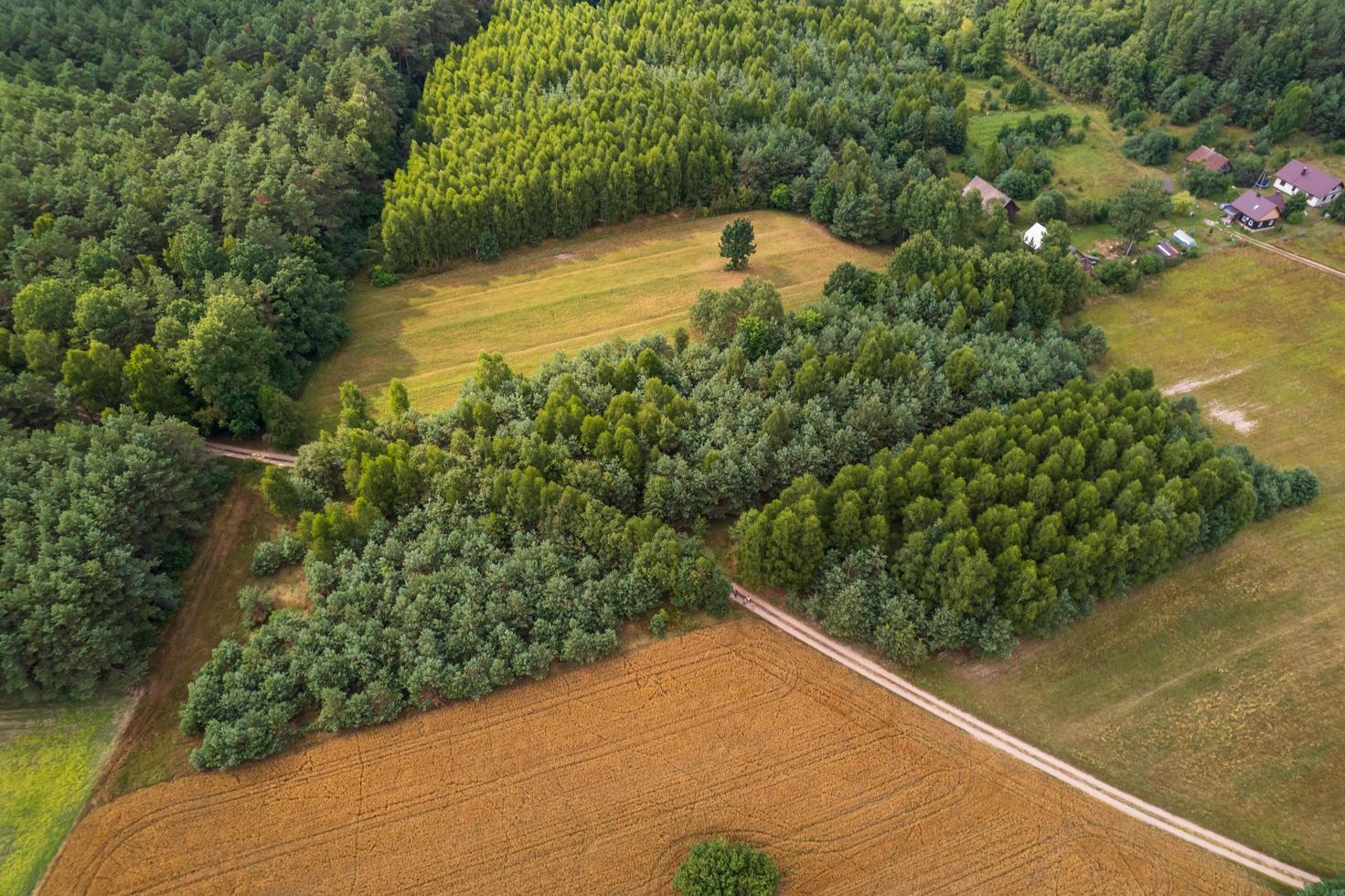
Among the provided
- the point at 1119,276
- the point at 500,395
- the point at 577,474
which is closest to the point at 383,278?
the point at 500,395

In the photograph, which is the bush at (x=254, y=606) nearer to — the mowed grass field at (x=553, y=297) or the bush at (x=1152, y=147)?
the mowed grass field at (x=553, y=297)

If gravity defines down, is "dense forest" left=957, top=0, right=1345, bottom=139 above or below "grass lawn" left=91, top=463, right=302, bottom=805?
above

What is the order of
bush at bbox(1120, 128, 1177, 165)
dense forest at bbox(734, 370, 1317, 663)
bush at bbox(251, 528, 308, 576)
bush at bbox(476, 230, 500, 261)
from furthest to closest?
bush at bbox(1120, 128, 1177, 165)
bush at bbox(476, 230, 500, 261)
bush at bbox(251, 528, 308, 576)
dense forest at bbox(734, 370, 1317, 663)

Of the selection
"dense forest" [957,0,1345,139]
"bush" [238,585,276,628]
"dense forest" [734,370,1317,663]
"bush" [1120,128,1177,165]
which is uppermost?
"dense forest" [957,0,1345,139]

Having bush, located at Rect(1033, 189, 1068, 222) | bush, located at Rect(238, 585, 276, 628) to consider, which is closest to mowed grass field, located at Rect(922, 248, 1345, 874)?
bush, located at Rect(1033, 189, 1068, 222)

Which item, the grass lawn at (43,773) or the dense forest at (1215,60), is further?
the dense forest at (1215,60)

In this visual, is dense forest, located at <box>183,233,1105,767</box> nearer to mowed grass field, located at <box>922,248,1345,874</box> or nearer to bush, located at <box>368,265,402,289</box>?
mowed grass field, located at <box>922,248,1345,874</box>

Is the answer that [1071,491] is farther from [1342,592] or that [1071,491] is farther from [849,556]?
[1342,592]

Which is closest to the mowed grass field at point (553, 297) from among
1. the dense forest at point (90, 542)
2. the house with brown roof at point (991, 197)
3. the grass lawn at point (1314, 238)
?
the dense forest at point (90, 542)
